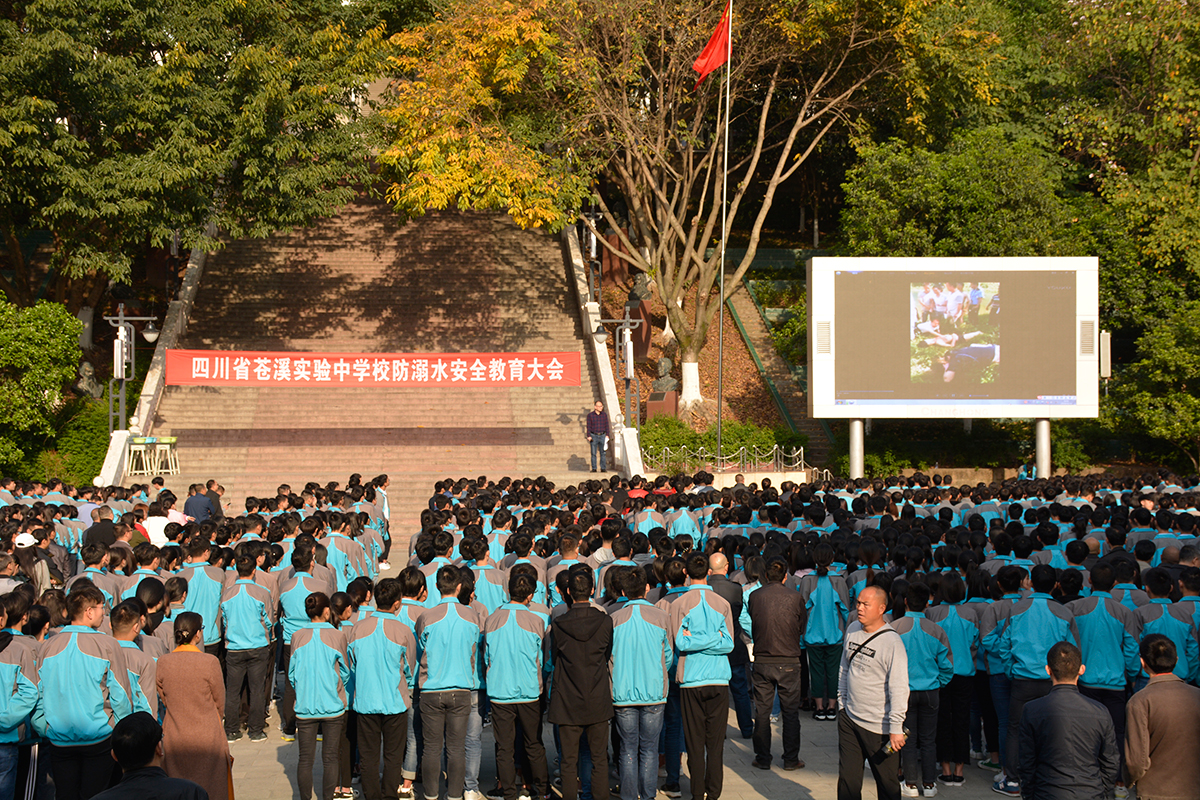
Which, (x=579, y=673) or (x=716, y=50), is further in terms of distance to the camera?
(x=716, y=50)

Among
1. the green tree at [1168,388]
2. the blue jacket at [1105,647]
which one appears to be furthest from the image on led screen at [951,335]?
the blue jacket at [1105,647]

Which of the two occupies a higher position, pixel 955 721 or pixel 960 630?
pixel 960 630

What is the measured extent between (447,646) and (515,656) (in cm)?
48

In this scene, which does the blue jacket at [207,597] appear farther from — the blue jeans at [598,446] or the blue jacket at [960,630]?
the blue jeans at [598,446]

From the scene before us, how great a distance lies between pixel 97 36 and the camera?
20.7 m

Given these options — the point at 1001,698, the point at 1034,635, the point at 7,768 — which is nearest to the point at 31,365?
the point at 7,768

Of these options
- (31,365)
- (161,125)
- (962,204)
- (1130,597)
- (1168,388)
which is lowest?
(1130,597)

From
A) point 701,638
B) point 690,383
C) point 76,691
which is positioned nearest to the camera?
point 76,691

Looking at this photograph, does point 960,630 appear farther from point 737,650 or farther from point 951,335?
point 951,335

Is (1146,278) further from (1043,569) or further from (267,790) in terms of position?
(267,790)

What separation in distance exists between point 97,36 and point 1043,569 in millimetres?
20474

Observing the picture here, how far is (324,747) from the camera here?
7316 millimetres

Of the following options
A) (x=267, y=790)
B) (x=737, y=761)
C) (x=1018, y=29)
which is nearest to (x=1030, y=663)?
(x=737, y=761)

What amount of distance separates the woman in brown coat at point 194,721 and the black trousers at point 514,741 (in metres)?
1.86
